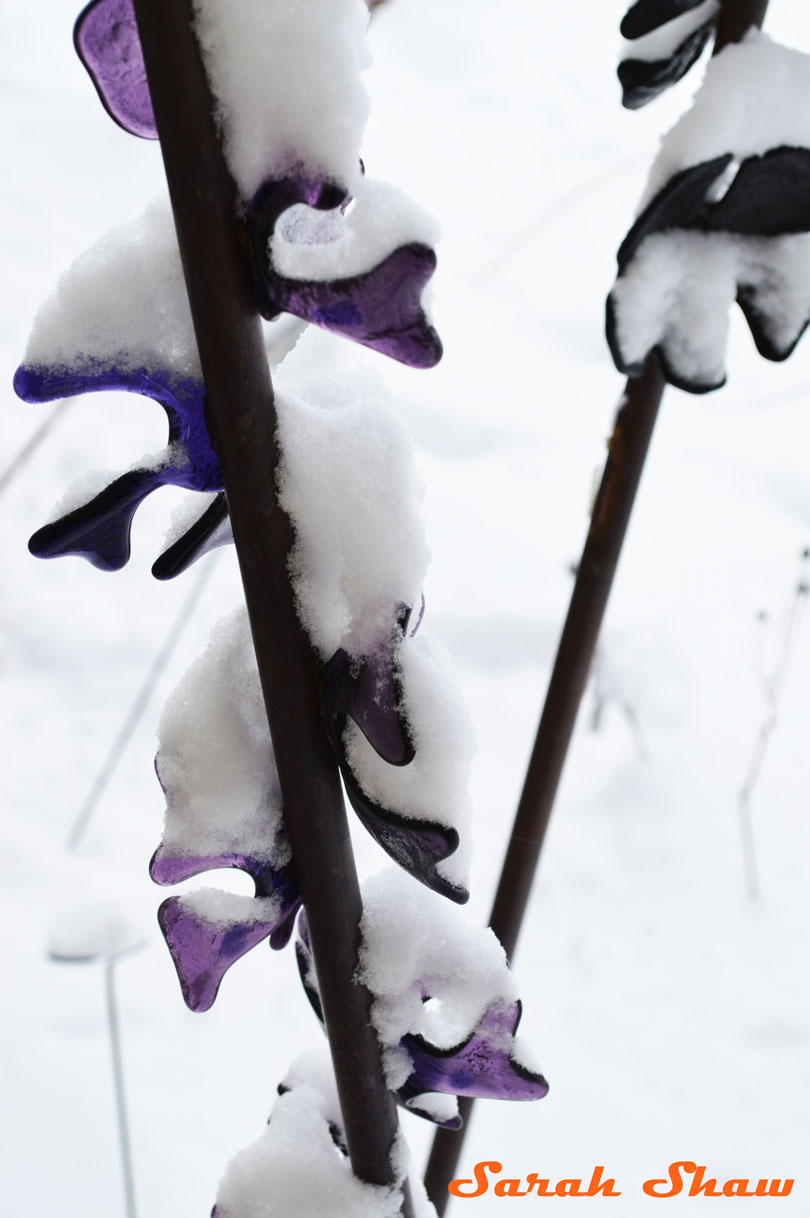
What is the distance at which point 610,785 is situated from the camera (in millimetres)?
651

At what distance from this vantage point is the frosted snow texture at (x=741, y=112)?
170mm

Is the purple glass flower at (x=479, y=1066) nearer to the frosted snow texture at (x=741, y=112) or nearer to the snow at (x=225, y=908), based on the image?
the snow at (x=225, y=908)

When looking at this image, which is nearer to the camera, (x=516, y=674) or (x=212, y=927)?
(x=212, y=927)

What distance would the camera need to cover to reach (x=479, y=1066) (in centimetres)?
17

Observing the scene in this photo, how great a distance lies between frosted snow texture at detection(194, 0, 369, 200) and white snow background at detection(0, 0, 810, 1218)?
0.71ft

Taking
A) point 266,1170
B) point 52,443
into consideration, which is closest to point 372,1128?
point 266,1170

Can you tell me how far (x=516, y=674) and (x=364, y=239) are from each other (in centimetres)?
61

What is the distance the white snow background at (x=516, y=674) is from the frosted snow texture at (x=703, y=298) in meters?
0.19

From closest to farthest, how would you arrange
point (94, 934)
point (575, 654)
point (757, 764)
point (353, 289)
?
point (353, 289) → point (575, 654) → point (94, 934) → point (757, 764)

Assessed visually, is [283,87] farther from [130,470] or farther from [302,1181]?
[302,1181]

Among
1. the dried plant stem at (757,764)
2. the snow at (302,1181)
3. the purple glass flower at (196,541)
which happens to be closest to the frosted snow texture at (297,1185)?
the snow at (302,1181)

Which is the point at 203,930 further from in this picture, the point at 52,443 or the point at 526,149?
the point at 526,149

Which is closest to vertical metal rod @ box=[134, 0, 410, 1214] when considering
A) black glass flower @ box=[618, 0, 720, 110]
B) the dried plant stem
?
black glass flower @ box=[618, 0, 720, 110]

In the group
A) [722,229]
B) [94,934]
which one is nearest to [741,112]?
[722,229]
